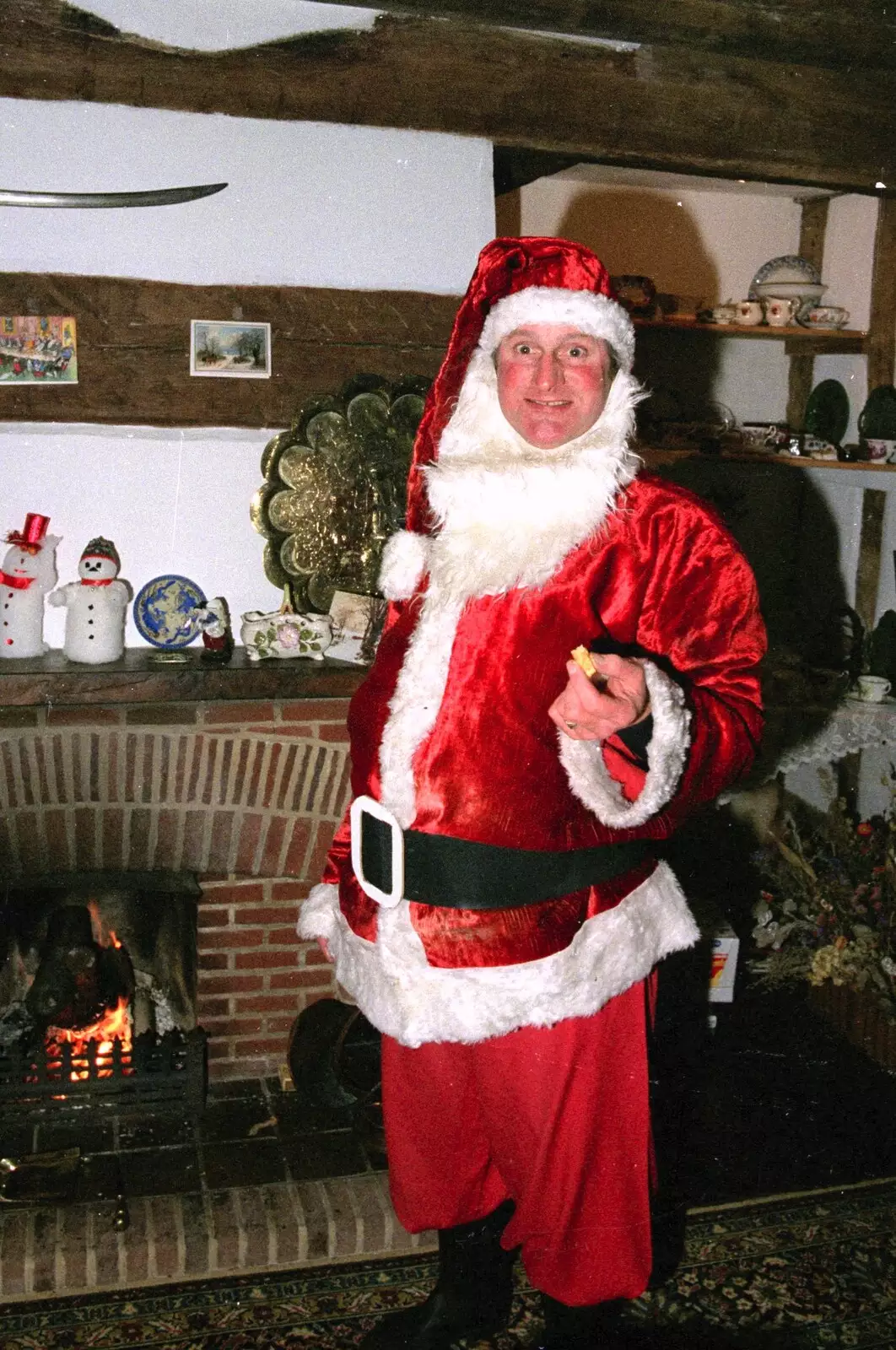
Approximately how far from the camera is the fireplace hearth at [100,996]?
238 cm

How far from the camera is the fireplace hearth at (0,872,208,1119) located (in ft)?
7.80

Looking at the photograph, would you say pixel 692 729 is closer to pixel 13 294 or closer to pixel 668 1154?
pixel 668 1154

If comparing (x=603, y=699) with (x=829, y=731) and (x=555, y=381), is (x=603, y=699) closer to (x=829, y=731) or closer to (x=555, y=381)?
(x=555, y=381)

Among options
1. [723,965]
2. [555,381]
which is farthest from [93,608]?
[723,965]

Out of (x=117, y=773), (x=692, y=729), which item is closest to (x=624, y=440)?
(x=692, y=729)

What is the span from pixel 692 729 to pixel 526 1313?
1.19 m

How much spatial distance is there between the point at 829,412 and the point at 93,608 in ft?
8.18

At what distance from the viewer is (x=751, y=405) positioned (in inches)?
154

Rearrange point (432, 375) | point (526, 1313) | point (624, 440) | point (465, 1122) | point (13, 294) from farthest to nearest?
point (432, 375), point (13, 294), point (526, 1313), point (465, 1122), point (624, 440)

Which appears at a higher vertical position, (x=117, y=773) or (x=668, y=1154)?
(x=117, y=773)

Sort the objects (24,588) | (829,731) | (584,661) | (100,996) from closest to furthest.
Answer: (584,661), (24,588), (100,996), (829,731)

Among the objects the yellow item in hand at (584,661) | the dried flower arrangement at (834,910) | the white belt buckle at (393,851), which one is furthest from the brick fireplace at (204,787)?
the dried flower arrangement at (834,910)

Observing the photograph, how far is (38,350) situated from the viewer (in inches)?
89.6

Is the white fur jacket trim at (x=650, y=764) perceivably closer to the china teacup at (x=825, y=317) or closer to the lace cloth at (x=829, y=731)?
the lace cloth at (x=829, y=731)
